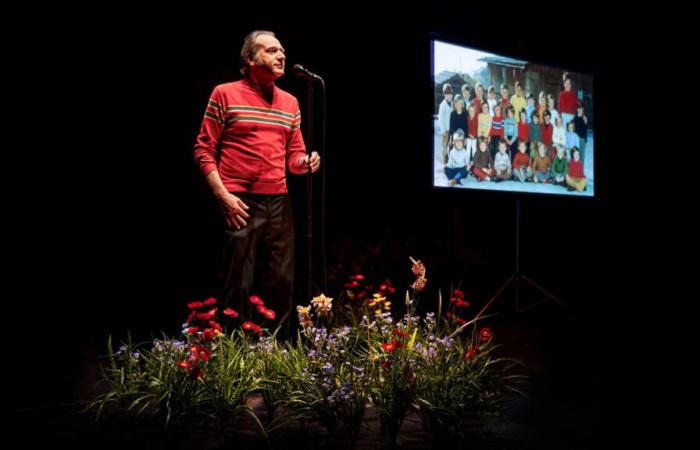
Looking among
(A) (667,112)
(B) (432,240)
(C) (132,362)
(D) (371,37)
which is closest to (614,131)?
(A) (667,112)

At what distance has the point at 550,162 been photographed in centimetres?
473

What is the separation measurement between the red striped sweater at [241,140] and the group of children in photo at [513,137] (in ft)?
4.57

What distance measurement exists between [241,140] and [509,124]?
207 centimetres

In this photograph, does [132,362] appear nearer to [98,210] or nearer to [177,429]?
[177,429]

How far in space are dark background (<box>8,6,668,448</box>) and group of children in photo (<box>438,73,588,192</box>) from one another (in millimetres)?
153

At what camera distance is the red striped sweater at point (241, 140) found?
3.05 metres

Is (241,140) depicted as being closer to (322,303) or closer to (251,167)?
(251,167)

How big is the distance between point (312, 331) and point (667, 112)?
4.38m

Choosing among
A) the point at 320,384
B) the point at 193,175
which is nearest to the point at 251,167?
the point at 320,384

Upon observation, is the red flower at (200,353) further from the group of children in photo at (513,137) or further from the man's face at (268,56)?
the group of children in photo at (513,137)

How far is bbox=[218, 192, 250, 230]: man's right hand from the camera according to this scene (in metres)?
2.99

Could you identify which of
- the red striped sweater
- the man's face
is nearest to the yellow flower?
the red striped sweater

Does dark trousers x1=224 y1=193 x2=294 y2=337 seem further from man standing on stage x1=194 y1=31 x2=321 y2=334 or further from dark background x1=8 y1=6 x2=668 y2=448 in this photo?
dark background x1=8 y1=6 x2=668 y2=448

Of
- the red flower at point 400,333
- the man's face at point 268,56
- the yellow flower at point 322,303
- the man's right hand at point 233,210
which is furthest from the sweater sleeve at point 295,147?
the red flower at point 400,333
